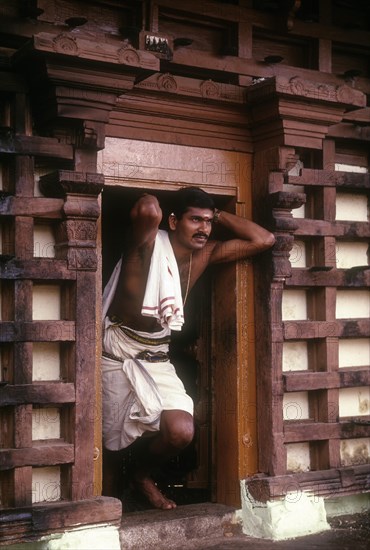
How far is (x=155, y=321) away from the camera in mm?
5738

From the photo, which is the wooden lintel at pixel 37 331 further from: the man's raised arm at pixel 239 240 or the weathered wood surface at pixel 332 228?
the weathered wood surface at pixel 332 228

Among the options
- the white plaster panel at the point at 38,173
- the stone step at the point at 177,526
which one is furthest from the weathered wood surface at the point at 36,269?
the stone step at the point at 177,526

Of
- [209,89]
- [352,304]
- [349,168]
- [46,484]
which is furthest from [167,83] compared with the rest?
[46,484]

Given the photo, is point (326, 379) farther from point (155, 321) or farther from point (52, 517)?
point (52, 517)

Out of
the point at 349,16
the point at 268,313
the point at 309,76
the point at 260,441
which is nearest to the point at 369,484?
the point at 260,441

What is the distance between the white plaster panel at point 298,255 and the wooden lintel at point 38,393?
1.91 metres

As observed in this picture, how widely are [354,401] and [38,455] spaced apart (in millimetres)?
2499

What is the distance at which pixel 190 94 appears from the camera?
17.8 ft

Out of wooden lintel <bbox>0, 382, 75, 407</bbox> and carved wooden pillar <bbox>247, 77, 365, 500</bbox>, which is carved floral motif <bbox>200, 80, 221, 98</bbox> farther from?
wooden lintel <bbox>0, 382, 75, 407</bbox>

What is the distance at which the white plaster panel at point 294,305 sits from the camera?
5883 mm

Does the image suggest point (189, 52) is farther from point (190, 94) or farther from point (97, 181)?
point (97, 181)

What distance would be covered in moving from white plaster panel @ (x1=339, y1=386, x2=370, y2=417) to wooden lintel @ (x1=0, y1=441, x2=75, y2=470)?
219 centimetres

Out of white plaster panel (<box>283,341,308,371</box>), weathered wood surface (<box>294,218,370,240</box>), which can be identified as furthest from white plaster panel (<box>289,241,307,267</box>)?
white plaster panel (<box>283,341,308,371</box>)

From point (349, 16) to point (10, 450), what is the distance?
4.02 meters
